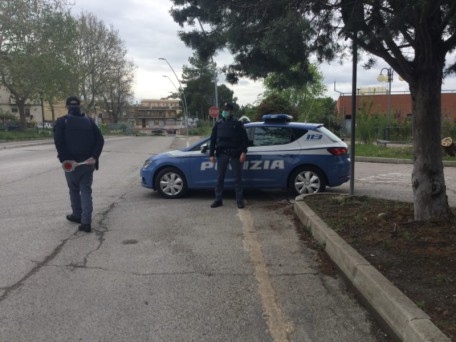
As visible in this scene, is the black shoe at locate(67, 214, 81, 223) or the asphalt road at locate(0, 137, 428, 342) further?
the black shoe at locate(67, 214, 81, 223)

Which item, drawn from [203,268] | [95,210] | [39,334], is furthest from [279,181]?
[39,334]

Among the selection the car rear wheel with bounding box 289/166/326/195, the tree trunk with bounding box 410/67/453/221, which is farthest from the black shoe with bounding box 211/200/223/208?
the tree trunk with bounding box 410/67/453/221

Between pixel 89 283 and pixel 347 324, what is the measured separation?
7.95 ft

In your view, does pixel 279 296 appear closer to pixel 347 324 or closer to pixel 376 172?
pixel 347 324

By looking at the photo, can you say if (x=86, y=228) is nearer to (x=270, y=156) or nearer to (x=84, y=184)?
(x=84, y=184)

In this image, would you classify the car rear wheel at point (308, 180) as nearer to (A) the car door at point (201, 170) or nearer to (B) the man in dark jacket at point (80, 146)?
(A) the car door at point (201, 170)

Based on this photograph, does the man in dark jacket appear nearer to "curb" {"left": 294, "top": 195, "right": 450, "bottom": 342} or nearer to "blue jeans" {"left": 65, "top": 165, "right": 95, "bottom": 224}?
"blue jeans" {"left": 65, "top": 165, "right": 95, "bottom": 224}

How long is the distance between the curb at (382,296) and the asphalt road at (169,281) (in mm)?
136

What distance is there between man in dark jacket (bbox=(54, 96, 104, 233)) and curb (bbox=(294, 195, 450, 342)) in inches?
130

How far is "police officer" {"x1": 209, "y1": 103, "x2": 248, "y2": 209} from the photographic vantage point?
7.84m

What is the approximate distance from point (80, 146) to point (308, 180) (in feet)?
14.4

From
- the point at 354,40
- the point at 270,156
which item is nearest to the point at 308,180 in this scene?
the point at 270,156

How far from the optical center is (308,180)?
8.66m

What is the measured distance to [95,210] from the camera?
7.88 metres
